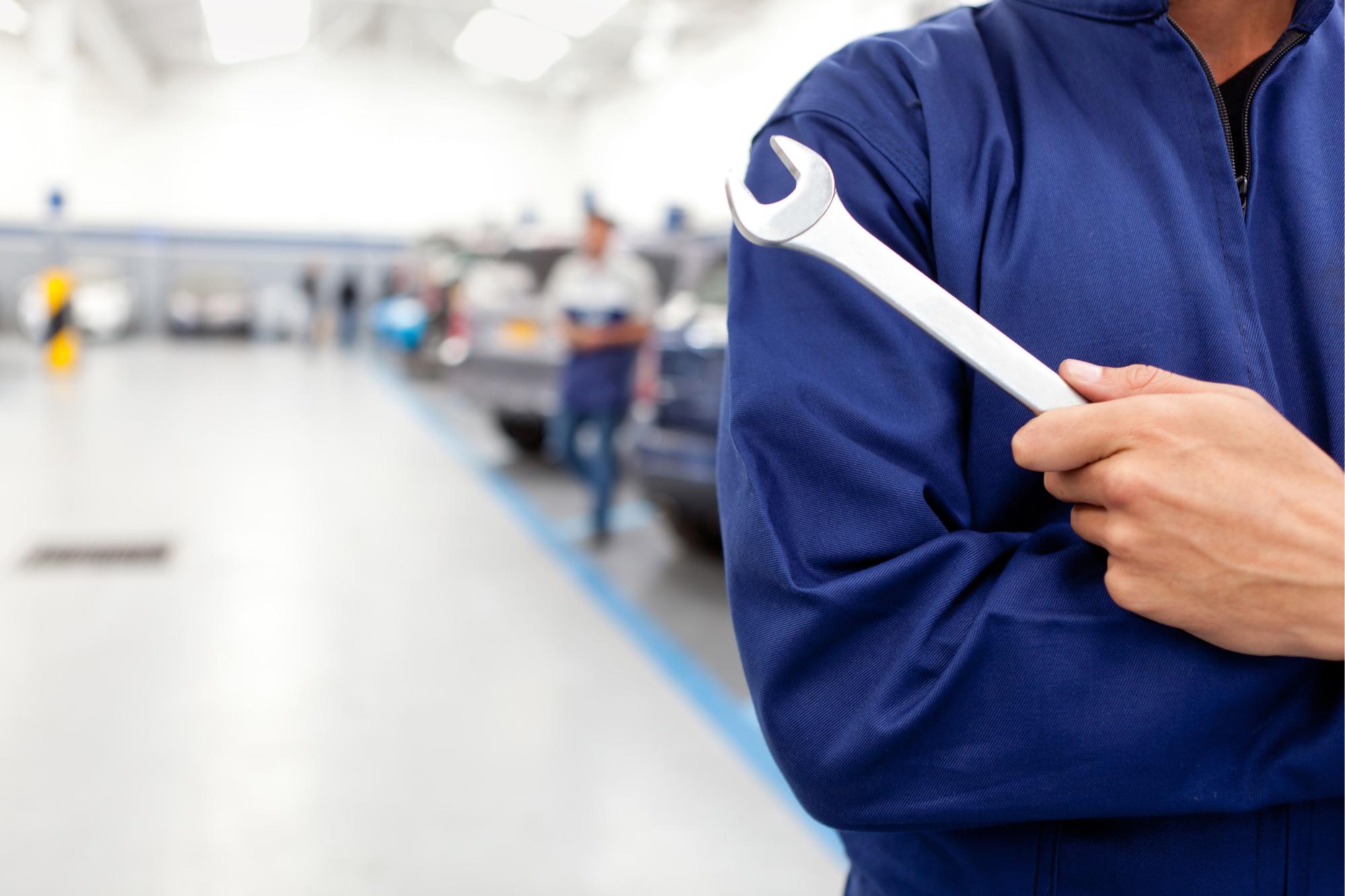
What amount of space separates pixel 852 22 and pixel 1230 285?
9.97 metres

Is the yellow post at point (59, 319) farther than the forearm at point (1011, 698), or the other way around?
the yellow post at point (59, 319)

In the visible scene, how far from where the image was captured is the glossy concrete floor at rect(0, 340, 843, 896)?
8.01 ft

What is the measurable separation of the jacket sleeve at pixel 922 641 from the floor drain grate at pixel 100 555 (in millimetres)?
4494

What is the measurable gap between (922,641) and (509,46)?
60.1ft

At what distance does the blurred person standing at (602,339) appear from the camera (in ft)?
15.9

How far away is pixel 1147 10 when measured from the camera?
74 cm

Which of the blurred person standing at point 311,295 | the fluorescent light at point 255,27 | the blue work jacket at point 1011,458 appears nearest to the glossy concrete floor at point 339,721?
the blue work jacket at point 1011,458

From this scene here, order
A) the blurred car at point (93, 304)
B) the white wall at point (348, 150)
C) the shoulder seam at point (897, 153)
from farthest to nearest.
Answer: the white wall at point (348, 150)
the blurred car at point (93, 304)
the shoulder seam at point (897, 153)

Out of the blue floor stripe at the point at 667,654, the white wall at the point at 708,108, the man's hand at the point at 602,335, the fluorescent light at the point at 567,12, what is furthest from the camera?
the fluorescent light at the point at 567,12

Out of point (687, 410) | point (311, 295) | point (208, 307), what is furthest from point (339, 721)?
point (208, 307)

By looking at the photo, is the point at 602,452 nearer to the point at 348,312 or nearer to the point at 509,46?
the point at 348,312

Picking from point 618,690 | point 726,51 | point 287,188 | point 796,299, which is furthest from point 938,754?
point 287,188

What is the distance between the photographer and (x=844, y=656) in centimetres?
65

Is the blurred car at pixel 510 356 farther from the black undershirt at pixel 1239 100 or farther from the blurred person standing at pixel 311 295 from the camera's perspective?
the blurred person standing at pixel 311 295
